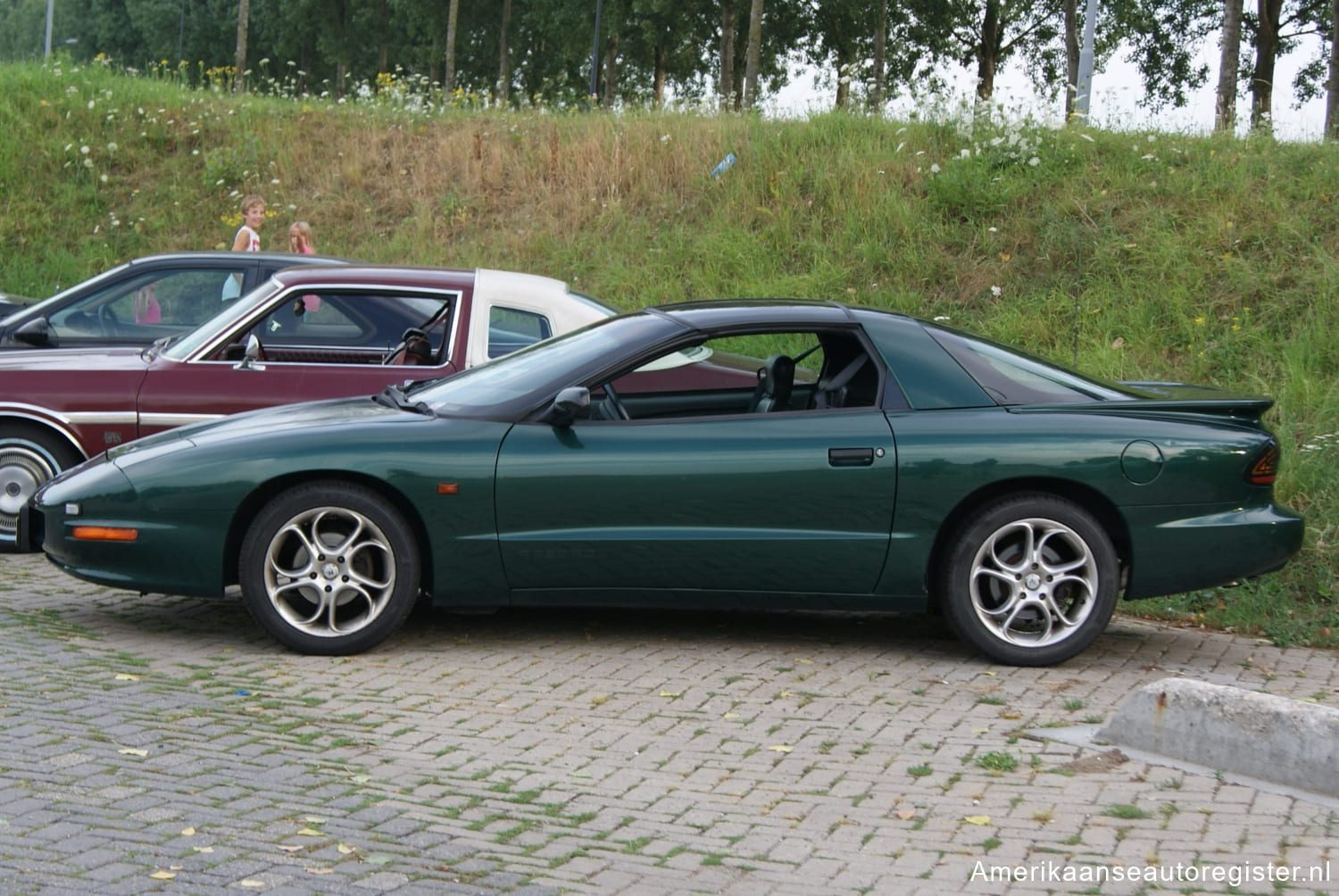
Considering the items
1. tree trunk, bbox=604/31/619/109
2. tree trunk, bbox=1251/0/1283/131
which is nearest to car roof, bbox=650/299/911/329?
tree trunk, bbox=1251/0/1283/131

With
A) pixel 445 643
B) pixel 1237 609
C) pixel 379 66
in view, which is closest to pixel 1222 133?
pixel 1237 609

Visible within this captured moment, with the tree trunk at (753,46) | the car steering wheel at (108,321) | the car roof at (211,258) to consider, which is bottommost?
the car steering wheel at (108,321)

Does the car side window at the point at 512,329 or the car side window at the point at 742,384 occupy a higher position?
the car side window at the point at 512,329

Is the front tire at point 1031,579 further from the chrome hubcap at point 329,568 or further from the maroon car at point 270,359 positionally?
the maroon car at point 270,359

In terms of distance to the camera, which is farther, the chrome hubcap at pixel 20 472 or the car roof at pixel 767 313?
the chrome hubcap at pixel 20 472

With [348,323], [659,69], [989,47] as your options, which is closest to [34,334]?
[348,323]

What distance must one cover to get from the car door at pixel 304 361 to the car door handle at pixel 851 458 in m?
2.82

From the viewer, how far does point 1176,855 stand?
154 inches

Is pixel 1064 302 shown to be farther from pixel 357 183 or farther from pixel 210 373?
pixel 357 183

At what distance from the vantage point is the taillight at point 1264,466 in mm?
6066

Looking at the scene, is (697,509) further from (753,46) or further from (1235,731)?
(753,46)

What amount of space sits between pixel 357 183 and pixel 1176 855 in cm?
1625

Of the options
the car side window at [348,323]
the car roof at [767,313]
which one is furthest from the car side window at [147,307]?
the car roof at [767,313]

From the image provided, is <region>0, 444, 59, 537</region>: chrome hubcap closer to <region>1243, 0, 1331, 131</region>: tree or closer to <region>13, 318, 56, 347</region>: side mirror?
<region>13, 318, 56, 347</region>: side mirror
